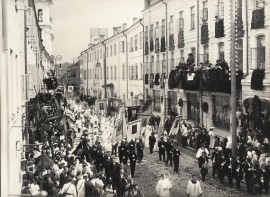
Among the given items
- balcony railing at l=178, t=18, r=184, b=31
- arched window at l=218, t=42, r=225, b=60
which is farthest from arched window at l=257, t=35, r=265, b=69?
balcony railing at l=178, t=18, r=184, b=31

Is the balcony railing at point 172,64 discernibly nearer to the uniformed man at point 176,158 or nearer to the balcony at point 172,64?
the balcony at point 172,64

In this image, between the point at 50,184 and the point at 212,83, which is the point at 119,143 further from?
the point at 50,184

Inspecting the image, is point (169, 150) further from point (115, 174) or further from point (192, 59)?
point (192, 59)

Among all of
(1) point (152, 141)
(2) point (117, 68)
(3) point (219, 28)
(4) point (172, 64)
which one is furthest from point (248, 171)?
(4) point (172, 64)

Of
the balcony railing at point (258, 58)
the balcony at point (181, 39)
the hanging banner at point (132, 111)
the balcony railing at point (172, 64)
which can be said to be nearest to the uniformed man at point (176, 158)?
the balcony railing at point (258, 58)

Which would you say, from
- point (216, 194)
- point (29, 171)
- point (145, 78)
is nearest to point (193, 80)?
point (145, 78)

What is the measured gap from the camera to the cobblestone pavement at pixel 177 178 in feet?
51.0

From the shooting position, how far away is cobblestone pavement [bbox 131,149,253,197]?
15.6 m

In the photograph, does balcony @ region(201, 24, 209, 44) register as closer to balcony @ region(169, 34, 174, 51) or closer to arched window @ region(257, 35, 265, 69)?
balcony @ region(169, 34, 174, 51)

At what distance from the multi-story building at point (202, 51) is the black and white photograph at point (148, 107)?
0.23 feet

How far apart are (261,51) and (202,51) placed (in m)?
6.14

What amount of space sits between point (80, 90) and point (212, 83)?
11.8 meters

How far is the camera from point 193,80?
2570 centimetres

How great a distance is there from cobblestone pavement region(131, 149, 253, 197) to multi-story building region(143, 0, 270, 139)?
9.95ft
